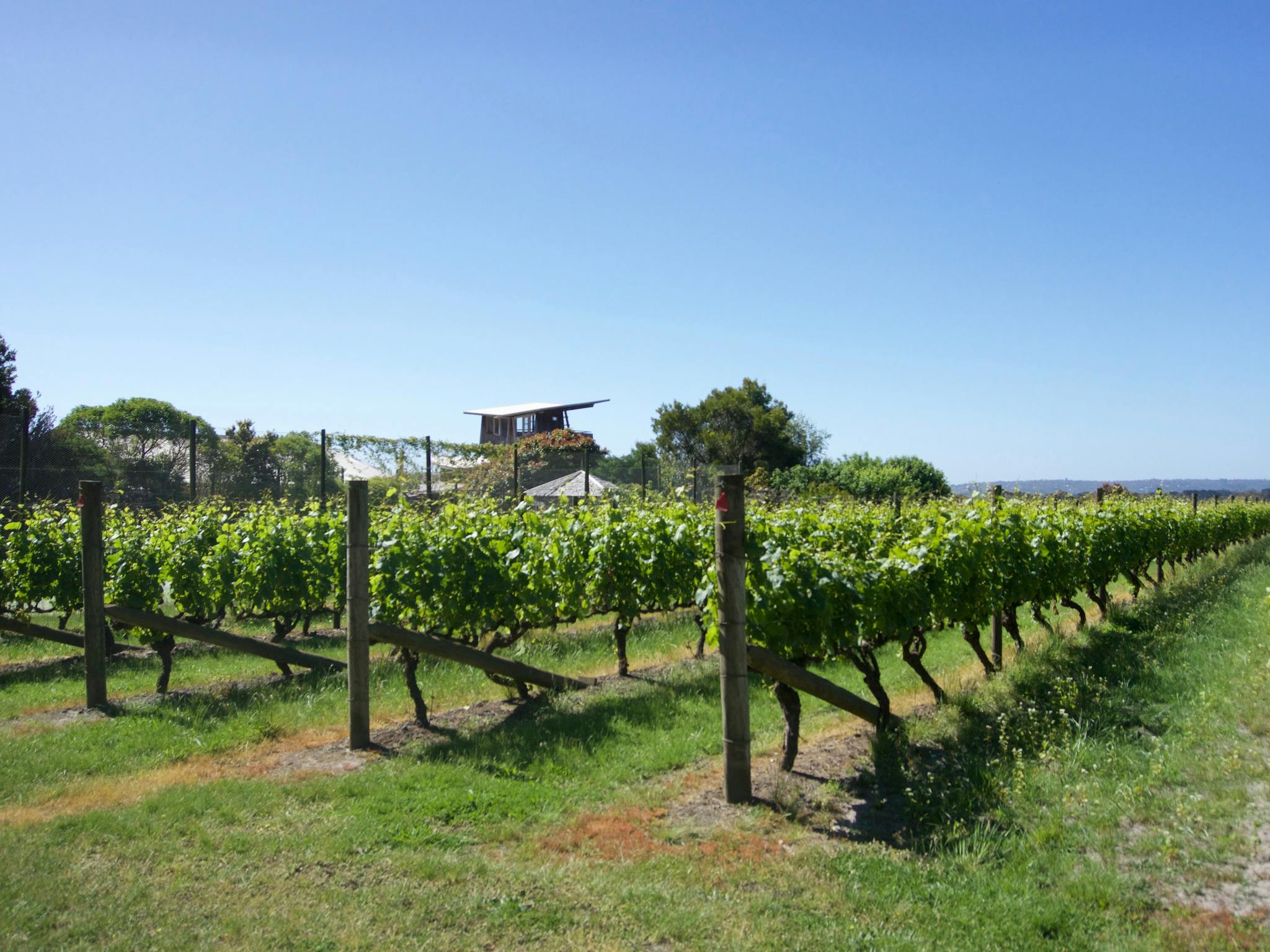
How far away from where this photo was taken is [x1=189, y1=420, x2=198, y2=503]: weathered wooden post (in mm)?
13211

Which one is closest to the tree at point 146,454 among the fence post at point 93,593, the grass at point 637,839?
the fence post at point 93,593

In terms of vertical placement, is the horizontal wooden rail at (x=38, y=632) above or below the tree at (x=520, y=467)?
below

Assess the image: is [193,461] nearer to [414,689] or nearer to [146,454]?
[146,454]

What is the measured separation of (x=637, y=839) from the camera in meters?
4.39

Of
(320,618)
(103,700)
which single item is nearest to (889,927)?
(103,700)

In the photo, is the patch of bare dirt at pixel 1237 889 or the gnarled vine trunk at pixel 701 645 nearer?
the patch of bare dirt at pixel 1237 889

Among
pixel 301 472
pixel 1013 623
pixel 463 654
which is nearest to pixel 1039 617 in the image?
pixel 1013 623

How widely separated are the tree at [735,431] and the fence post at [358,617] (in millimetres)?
30901

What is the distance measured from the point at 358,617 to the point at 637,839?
2.72 meters

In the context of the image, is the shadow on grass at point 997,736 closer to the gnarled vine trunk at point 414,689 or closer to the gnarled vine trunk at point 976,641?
the gnarled vine trunk at point 976,641

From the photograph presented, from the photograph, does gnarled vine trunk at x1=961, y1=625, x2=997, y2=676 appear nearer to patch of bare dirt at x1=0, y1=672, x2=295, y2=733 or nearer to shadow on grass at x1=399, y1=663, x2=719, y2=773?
shadow on grass at x1=399, y1=663, x2=719, y2=773

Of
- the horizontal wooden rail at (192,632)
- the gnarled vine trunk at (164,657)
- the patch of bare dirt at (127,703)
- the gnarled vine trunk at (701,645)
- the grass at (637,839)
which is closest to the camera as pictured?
the grass at (637,839)

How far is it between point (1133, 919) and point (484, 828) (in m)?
2.91

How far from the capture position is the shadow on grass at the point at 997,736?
448 cm
